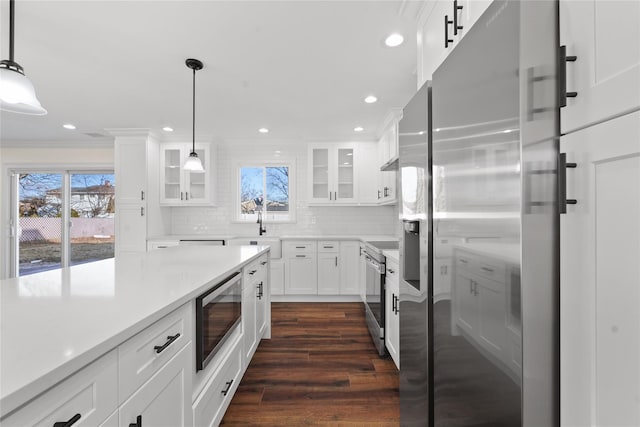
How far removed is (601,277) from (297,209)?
4.44m

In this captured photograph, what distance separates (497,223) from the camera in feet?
2.38

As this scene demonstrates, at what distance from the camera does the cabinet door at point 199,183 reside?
181 inches

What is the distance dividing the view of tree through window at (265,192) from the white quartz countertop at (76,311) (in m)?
3.23

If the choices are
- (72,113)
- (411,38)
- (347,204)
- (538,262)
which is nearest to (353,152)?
(347,204)

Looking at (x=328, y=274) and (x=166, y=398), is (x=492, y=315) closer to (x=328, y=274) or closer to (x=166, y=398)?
(x=166, y=398)

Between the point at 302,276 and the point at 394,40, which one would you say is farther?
the point at 302,276

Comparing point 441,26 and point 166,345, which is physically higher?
point 441,26

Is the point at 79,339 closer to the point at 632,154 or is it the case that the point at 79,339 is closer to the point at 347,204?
the point at 632,154

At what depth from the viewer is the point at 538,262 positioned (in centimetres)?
65

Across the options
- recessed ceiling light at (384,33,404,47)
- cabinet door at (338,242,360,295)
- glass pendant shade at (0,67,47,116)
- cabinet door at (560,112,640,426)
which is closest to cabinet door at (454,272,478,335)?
cabinet door at (560,112,640,426)

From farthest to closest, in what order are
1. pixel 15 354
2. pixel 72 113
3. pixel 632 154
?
pixel 72 113 < pixel 15 354 < pixel 632 154

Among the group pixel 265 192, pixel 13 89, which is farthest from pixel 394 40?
pixel 265 192

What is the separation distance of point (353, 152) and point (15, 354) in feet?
14.3

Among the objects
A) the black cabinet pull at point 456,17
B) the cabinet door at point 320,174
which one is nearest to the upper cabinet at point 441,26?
the black cabinet pull at point 456,17
